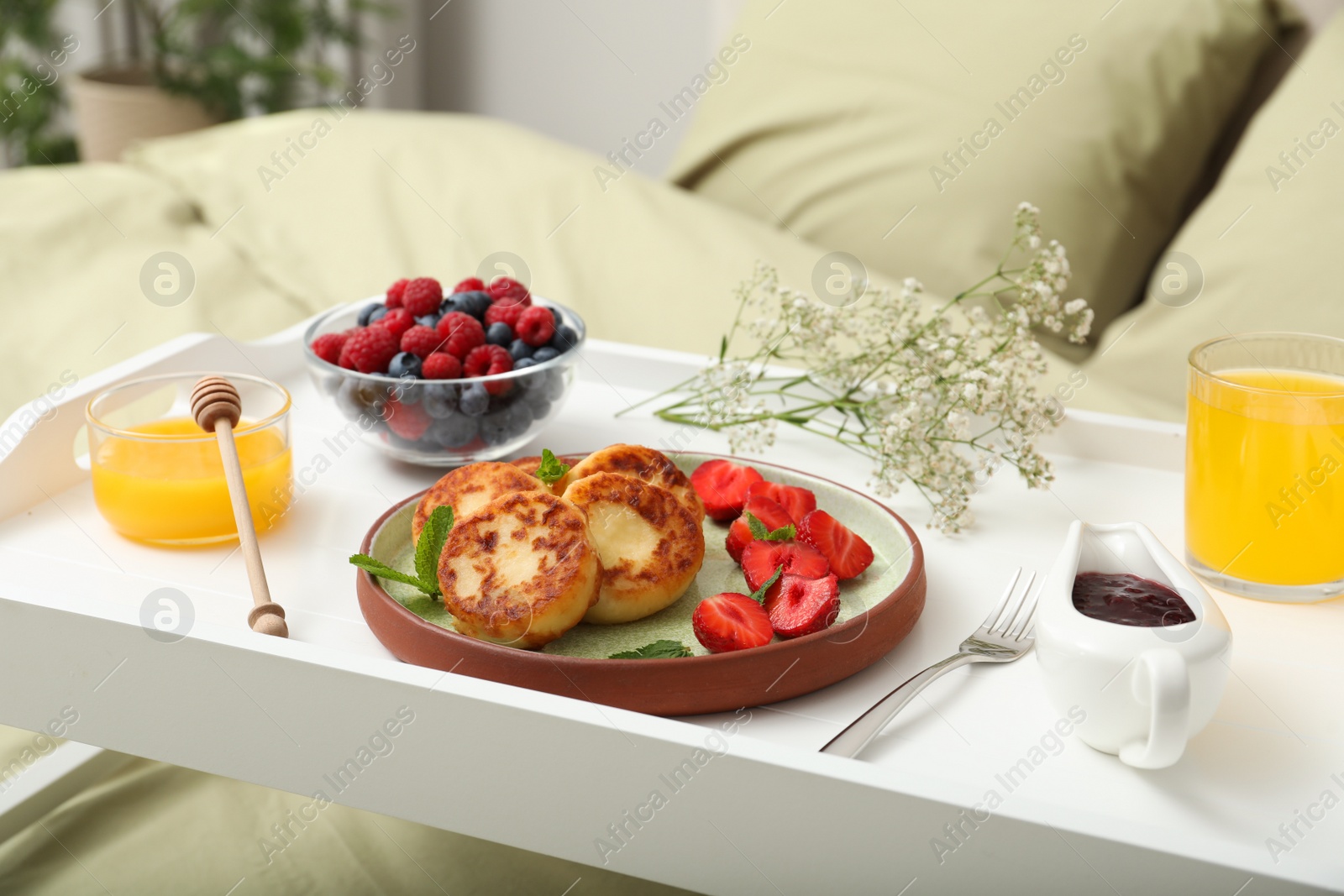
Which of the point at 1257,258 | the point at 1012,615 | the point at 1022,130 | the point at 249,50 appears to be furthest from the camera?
the point at 249,50

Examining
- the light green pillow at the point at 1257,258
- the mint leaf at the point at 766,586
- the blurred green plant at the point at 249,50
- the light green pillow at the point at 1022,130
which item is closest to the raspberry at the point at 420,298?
the mint leaf at the point at 766,586

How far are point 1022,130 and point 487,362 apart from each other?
3.45 feet

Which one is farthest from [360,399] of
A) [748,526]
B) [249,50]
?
[249,50]

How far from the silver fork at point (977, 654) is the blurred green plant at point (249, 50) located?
9.10ft

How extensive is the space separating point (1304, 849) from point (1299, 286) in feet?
3.32

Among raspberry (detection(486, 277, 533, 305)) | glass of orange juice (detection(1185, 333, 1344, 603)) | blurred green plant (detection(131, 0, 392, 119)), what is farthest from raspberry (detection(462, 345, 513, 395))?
blurred green plant (detection(131, 0, 392, 119))

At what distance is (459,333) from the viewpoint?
1.06 meters

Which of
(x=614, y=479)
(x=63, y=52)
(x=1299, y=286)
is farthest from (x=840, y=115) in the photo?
(x=63, y=52)

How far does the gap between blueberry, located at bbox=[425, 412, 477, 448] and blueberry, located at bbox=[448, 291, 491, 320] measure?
4.6 inches

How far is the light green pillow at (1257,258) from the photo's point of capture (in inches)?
56.8

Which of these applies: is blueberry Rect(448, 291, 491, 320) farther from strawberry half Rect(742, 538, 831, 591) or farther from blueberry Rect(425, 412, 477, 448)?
strawberry half Rect(742, 538, 831, 591)

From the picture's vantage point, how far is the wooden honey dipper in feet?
2.70

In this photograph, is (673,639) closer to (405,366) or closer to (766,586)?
(766,586)

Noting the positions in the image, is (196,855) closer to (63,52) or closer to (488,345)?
(488,345)
